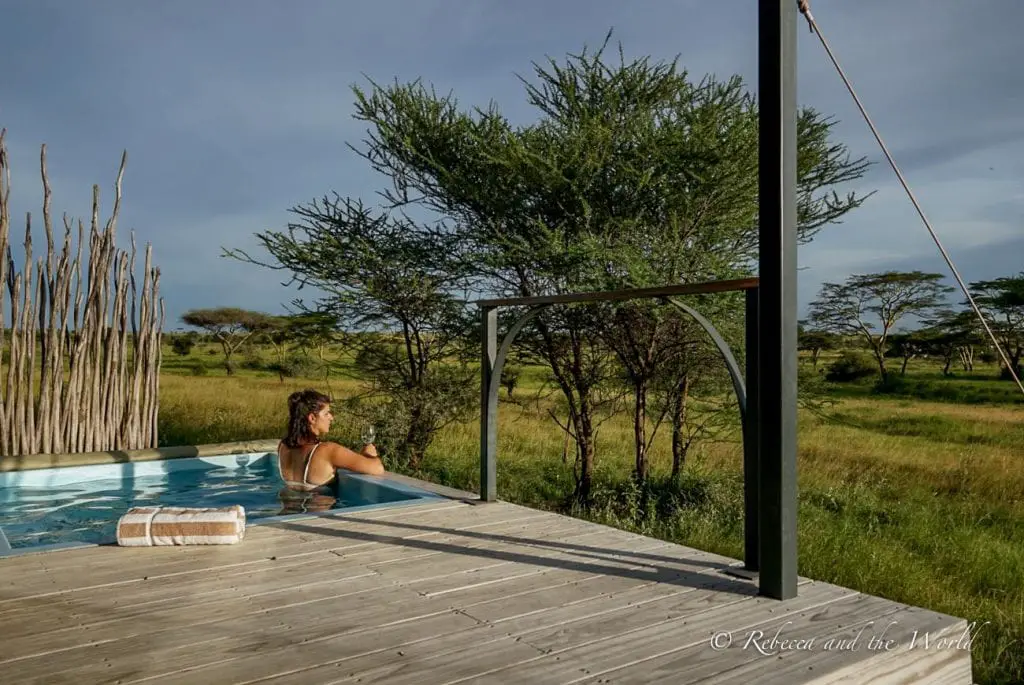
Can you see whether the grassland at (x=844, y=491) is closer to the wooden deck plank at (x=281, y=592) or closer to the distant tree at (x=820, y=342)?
the wooden deck plank at (x=281, y=592)

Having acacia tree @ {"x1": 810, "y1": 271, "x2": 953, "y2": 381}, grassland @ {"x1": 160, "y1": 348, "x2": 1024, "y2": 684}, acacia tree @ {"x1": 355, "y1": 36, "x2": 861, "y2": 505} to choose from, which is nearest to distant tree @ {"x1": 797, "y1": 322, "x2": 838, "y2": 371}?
acacia tree @ {"x1": 810, "y1": 271, "x2": 953, "y2": 381}

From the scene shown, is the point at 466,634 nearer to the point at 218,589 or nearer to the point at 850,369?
the point at 218,589

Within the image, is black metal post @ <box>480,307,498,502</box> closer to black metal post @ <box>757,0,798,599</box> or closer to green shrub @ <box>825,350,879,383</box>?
black metal post @ <box>757,0,798,599</box>

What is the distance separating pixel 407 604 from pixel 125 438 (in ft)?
15.5

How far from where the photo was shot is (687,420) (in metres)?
7.51

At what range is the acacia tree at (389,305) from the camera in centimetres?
770

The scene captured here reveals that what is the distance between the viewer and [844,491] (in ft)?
27.6

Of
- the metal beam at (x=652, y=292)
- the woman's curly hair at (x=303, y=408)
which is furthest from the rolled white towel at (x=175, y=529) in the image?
the woman's curly hair at (x=303, y=408)

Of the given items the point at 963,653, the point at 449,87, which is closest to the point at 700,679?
the point at 963,653

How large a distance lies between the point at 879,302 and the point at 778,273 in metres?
30.2

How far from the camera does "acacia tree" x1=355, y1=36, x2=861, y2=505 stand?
6961 mm

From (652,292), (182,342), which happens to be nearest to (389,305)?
(652,292)

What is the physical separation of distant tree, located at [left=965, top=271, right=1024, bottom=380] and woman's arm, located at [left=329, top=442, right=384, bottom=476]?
22871 mm

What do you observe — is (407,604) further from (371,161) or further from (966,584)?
(371,161)
